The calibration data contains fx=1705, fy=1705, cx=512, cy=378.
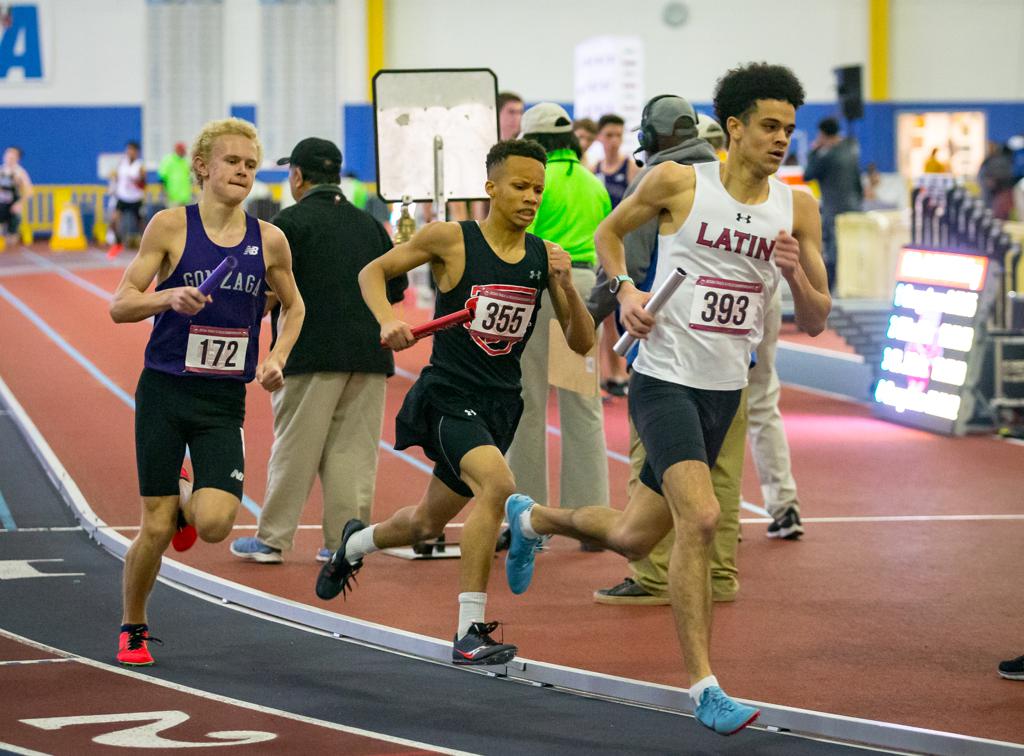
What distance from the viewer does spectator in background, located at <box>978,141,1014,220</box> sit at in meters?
23.5

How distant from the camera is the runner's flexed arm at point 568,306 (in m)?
6.27

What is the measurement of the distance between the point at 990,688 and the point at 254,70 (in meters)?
34.3

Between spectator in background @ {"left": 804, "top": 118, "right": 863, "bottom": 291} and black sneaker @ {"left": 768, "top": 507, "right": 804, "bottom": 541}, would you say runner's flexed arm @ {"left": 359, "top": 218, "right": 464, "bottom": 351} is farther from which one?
spectator in background @ {"left": 804, "top": 118, "right": 863, "bottom": 291}

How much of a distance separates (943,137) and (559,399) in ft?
105

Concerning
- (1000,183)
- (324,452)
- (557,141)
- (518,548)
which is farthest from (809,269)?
(1000,183)

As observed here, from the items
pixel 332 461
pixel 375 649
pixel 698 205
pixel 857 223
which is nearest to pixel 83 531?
pixel 332 461

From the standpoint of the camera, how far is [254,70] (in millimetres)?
38406

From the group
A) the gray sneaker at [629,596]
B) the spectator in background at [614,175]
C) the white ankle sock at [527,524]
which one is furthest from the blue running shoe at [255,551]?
the spectator in background at [614,175]

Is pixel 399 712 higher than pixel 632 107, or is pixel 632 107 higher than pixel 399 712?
pixel 632 107

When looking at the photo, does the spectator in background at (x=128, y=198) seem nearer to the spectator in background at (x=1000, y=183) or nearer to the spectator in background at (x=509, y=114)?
the spectator in background at (x=1000, y=183)

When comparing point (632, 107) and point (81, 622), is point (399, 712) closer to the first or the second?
point (81, 622)

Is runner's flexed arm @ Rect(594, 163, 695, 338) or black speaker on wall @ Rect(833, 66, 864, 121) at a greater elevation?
black speaker on wall @ Rect(833, 66, 864, 121)

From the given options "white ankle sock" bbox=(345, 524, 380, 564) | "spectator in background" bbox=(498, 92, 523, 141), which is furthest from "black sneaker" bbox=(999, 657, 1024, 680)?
"spectator in background" bbox=(498, 92, 523, 141)

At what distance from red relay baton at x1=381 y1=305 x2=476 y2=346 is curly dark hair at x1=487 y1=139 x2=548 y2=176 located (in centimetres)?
56
